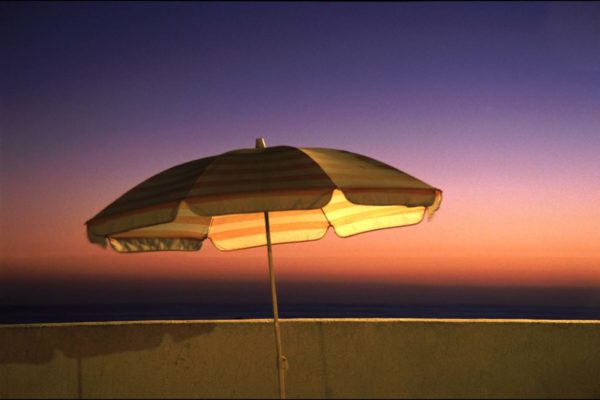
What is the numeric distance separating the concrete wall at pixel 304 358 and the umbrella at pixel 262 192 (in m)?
0.78

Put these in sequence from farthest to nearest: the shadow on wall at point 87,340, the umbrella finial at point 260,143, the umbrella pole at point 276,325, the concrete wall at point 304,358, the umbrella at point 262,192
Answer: the shadow on wall at point 87,340 → the concrete wall at point 304,358 → the umbrella pole at point 276,325 → the umbrella finial at point 260,143 → the umbrella at point 262,192

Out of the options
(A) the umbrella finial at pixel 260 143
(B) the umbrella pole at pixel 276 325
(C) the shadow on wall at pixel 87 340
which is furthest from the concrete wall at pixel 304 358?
(A) the umbrella finial at pixel 260 143

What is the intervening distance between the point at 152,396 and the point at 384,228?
2.24m

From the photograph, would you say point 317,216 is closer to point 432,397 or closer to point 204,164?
point 204,164

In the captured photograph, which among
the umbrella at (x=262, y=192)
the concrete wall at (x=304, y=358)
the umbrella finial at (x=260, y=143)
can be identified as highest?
the umbrella finial at (x=260, y=143)

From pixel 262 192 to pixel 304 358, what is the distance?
2.10 m

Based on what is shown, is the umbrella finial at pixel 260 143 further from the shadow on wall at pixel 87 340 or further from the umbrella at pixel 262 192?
the shadow on wall at pixel 87 340

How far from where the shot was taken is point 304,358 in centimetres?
420

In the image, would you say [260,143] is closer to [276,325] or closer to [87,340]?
[276,325]

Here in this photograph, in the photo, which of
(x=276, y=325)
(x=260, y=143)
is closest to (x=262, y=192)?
(x=260, y=143)

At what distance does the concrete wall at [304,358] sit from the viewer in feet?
13.3

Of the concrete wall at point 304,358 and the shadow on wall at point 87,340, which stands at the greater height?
the shadow on wall at point 87,340

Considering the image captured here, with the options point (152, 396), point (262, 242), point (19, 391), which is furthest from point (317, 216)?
point (19, 391)

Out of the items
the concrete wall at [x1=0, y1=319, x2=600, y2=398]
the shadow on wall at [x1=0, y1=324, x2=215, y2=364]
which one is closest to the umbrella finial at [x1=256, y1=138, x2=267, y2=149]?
the concrete wall at [x1=0, y1=319, x2=600, y2=398]
